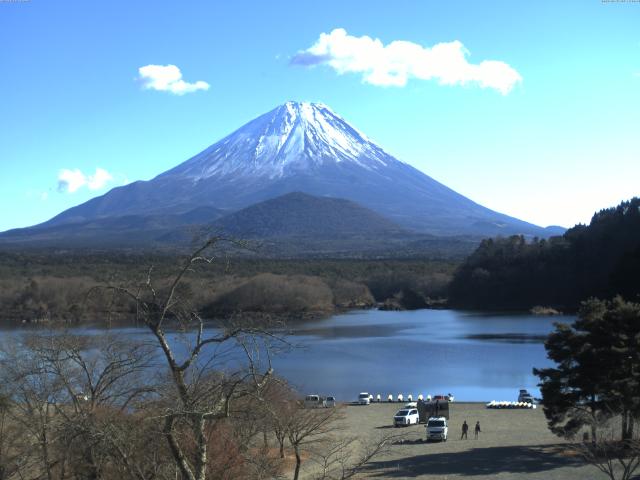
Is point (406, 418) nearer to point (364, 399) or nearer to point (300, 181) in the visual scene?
point (364, 399)

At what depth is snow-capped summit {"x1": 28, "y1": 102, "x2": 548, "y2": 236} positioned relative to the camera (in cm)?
13700

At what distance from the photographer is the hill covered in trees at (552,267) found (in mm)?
52303

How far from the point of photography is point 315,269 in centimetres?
7044

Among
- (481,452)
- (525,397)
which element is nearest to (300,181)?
(525,397)

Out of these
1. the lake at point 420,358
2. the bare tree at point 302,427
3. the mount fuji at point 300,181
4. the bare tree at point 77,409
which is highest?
the mount fuji at point 300,181

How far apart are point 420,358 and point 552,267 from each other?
88.9 feet

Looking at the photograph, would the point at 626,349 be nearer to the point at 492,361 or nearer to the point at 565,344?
the point at 565,344

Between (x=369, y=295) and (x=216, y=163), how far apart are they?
92254mm

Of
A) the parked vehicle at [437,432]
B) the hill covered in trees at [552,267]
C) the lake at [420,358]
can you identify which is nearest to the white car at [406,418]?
the parked vehicle at [437,432]

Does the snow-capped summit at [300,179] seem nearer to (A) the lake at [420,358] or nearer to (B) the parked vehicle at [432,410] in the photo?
(A) the lake at [420,358]

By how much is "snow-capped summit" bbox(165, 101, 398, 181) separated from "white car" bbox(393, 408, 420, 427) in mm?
130761

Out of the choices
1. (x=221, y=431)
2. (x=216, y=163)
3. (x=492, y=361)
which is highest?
(x=216, y=163)

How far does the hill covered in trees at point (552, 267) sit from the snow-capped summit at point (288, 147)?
90648mm

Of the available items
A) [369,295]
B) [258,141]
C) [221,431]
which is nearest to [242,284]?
[369,295]
